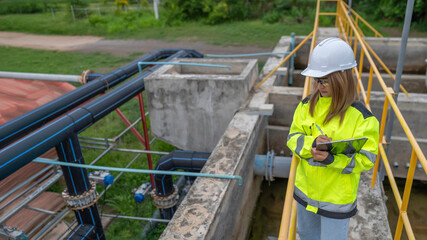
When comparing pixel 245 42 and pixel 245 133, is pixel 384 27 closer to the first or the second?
pixel 245 42

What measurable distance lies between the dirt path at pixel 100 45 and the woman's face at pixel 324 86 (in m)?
14.0

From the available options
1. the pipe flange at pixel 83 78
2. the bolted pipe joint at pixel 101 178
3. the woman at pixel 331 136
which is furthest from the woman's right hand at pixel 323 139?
the pipe flange at pixel 83 78

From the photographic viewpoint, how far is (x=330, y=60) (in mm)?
2283

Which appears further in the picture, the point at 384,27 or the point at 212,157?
the point at 384,27

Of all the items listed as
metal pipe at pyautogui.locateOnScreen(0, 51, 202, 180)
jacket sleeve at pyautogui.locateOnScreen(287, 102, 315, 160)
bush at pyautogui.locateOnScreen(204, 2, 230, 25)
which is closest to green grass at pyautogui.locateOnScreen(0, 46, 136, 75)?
bush at pyautogui.locateOnScreen(204, 2, 230, 25)

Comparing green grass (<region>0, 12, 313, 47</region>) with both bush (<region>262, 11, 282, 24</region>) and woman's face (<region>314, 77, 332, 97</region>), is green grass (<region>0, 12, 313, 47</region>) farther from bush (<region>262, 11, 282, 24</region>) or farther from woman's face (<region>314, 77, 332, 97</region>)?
woman's face (<region>314, 77, 332, 97</region>)

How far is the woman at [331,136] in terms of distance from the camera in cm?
221

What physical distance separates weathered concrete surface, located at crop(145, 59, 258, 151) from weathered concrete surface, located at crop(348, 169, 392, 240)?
108 inches

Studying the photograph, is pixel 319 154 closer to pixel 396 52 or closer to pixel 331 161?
pixel 331 161

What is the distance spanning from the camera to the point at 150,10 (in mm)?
27609

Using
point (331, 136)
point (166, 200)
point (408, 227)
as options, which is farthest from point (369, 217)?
point (166, 200)

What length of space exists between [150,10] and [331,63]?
89.7 ft

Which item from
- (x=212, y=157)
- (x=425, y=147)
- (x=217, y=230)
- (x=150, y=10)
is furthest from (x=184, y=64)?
(x=150, y=10)

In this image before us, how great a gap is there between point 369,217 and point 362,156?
5.14 feet
